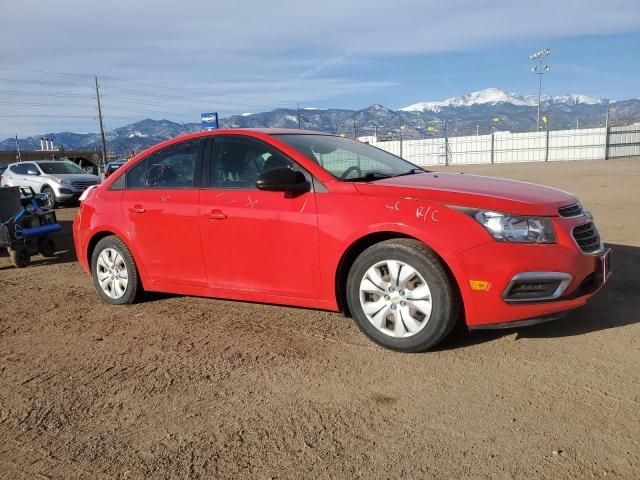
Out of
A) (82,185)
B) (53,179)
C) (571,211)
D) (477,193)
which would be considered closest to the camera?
(477,193)

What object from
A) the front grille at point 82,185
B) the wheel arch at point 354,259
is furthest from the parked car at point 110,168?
the wheel arch at point 354,259

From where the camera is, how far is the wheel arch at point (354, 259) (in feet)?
11.8

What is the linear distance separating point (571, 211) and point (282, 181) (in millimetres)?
2026

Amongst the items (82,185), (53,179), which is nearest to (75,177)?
(82,185)

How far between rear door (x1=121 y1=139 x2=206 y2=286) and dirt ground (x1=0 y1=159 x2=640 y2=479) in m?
0.45

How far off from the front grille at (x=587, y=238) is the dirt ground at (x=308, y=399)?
0.64 m

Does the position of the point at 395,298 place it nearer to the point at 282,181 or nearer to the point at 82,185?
the point at 282,181

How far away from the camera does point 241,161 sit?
4520 mm

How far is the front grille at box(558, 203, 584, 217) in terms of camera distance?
366cm

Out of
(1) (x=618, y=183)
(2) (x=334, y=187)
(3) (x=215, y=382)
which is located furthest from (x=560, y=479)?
(1) (x=618, y=183)

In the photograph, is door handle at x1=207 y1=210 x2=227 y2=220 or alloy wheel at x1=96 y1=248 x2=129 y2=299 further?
alloy wheel at x1=96 y1=248 x2=129 y2=299

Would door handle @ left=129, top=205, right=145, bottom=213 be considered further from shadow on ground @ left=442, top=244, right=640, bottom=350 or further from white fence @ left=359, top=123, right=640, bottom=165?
white fence @ left=359, top=123, right=640, bottom=165

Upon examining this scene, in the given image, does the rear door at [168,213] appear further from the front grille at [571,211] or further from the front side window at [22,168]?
the front side window at [22,168]

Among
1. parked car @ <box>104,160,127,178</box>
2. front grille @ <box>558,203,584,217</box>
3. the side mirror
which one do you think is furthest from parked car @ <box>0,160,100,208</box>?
front grille @ <box>558,203,584,217</box>
